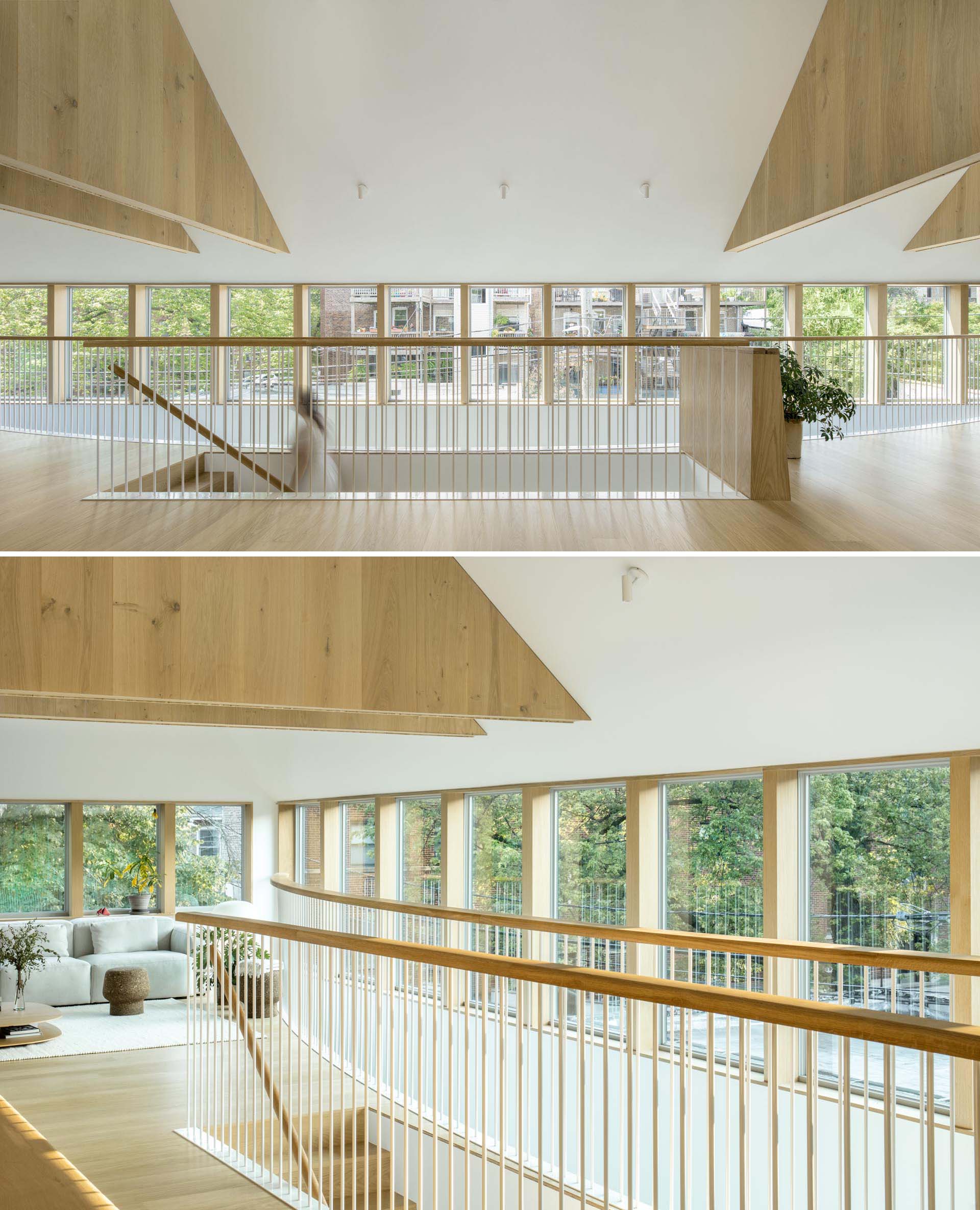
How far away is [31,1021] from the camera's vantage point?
9.15 meters

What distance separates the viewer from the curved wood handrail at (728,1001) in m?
2.13

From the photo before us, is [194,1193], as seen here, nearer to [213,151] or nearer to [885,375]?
[213,151]

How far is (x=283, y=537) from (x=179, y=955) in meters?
8.64

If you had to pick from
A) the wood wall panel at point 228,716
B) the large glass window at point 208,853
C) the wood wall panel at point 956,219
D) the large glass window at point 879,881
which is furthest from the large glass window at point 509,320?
the large glass window at point 879,881

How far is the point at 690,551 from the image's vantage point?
532 centimetres

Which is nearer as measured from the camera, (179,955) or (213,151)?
(213,151)

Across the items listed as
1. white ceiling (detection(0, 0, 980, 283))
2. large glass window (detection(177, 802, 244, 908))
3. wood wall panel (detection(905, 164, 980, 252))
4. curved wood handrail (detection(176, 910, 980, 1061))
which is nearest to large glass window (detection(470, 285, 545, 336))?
white ceiling (detection(0, 0, 980, 283))

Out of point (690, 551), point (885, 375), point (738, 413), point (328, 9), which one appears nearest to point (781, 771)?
point (738, 413)

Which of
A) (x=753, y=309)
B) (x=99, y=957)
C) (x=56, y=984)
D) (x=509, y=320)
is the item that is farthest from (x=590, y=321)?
(x=56, y=984)

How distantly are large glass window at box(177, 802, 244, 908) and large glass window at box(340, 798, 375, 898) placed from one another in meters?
1.85

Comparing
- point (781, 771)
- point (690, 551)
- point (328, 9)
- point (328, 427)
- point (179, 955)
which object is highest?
point (328, 9)

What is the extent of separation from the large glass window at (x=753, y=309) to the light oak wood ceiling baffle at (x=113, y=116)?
712 cm

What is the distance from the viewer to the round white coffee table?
9008 millimetres

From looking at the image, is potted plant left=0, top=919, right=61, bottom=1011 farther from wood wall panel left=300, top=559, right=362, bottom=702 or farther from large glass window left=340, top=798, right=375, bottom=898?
wood wall panel left=300, top=559, right=362, bottom=702
